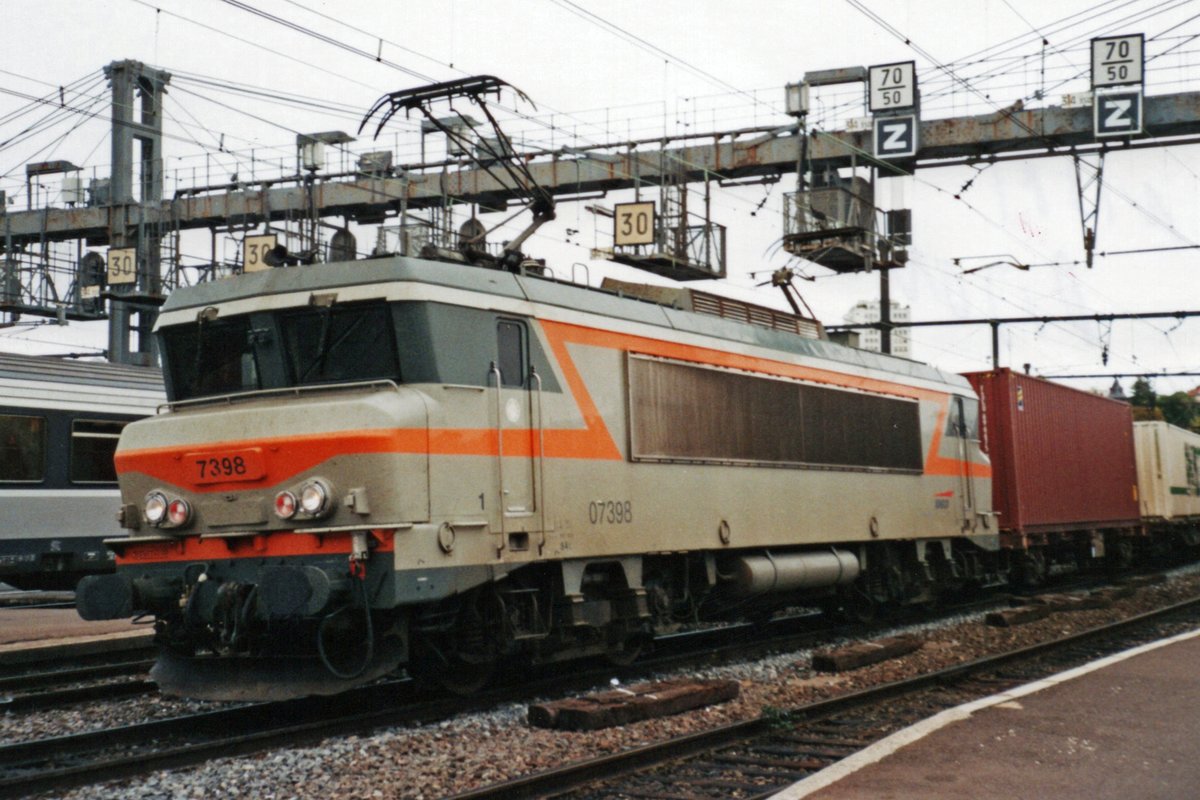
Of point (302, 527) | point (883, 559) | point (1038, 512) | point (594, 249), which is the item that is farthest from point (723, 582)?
point (594, 249)

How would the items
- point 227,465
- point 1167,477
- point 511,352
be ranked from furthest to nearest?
point 1167,477 < point 511,352 < point 227,465

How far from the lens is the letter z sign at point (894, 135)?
27.5 m

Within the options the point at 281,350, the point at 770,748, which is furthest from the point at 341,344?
the point at 770,748

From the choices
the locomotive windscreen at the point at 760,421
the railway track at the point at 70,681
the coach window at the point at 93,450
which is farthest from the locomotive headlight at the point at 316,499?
the coach window at the point at 93,450

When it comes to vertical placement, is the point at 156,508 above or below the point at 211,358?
below

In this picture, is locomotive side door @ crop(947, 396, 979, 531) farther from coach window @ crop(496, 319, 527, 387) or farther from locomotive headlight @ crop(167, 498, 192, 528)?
locomotive headlight @ crop(167, 498, 192, 528)

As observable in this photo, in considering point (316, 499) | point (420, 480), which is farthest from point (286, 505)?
point (420, 480)

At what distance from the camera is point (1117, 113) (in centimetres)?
2647

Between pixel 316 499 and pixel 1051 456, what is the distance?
56.4ft

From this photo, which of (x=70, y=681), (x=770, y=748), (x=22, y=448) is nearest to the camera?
(x=770, y=748)

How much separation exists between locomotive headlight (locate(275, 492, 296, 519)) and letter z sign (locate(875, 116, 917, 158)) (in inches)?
822

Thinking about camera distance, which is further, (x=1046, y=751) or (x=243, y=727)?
(x=243, y=727)

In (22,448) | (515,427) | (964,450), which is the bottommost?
(515,427)

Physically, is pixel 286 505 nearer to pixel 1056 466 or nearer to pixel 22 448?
pixel 22 448
